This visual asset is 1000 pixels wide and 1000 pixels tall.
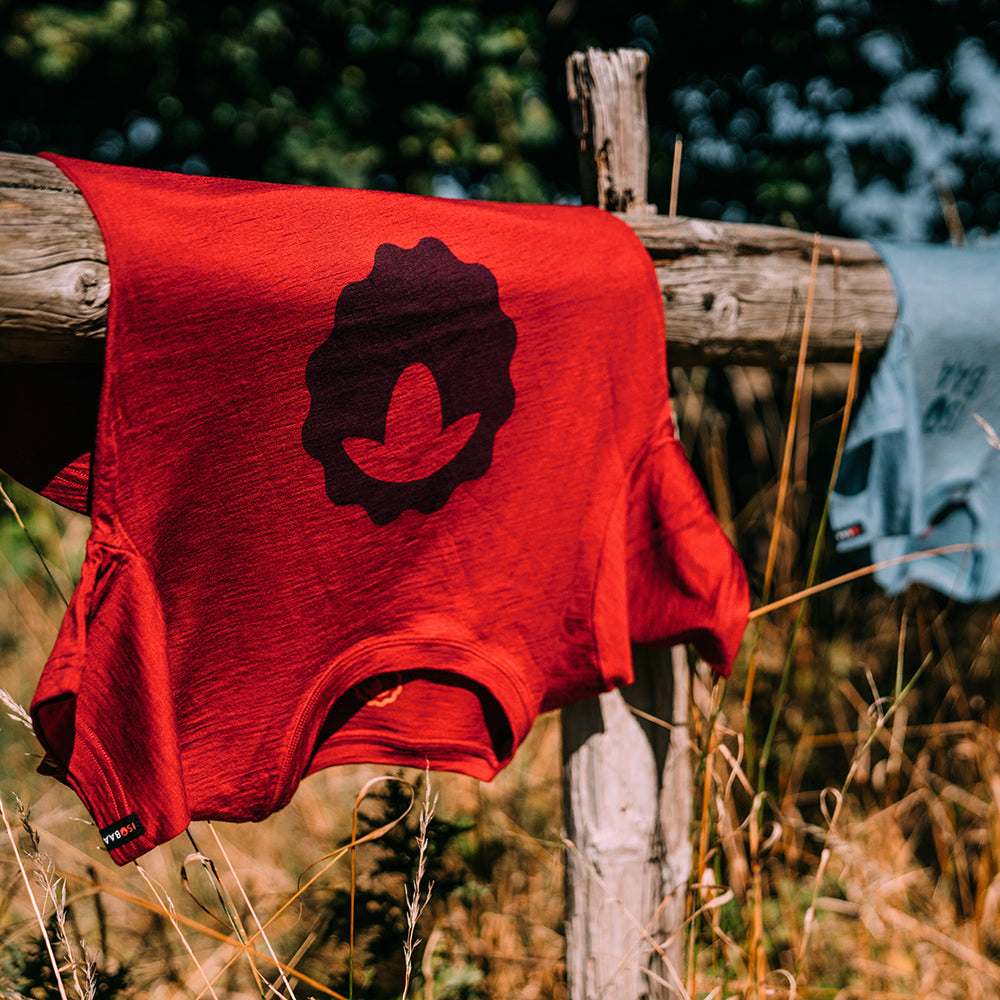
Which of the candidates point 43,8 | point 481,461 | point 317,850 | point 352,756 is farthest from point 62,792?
point 43,8

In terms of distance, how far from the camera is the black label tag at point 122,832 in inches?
27.5

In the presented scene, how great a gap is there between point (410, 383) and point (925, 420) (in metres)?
0.93

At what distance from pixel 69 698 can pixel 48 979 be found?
57 cm

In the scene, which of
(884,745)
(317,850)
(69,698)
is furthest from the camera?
(884,745)

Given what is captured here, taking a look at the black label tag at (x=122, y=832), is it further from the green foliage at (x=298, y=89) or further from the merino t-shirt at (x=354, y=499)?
the green foliage at (x=298, y=89)

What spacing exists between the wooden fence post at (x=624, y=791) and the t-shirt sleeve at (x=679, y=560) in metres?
0.17

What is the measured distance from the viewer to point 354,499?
2.67 feet

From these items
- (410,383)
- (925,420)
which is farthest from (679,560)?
(925,420)

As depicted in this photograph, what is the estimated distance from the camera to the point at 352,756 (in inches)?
35.3

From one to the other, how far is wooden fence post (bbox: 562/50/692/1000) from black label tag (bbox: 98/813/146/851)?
24.3 inches

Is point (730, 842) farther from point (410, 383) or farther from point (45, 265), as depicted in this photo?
point (45, 265)

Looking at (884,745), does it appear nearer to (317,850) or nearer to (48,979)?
(317,850)

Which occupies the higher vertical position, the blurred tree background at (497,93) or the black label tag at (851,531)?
the blurred tree background at (497,93)

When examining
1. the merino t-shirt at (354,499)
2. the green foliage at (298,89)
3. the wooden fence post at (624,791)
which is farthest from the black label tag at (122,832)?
the green foliage at (298,89)
